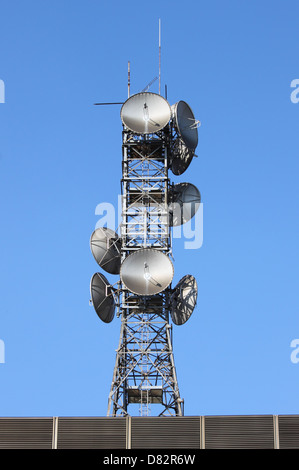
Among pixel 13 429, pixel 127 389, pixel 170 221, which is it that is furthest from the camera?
pixel 170 221

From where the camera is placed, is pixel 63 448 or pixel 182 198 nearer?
pixel 63 448

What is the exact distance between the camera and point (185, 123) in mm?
91750

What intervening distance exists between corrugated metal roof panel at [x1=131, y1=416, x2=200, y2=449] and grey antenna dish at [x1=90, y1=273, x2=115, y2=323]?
23172mm

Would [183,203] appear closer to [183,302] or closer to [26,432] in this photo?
[183,302]

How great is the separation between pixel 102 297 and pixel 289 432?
2709 centimetres

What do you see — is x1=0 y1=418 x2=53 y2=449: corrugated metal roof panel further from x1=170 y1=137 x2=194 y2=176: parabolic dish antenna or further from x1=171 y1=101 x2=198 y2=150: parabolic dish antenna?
x1=170 y1=137 x2=194 y2=176: parabolic dish antenna

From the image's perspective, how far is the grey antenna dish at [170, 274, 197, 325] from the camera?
8762 centimetres

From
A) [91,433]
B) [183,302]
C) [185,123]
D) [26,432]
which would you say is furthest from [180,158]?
[26,432]

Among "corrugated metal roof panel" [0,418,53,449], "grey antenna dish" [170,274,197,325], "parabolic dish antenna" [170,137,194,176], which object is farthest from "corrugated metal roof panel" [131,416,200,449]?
"parabolic dish antenna" [170,137,194,176]
